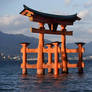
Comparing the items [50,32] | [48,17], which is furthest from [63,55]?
[48,17]

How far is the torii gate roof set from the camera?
36.9m

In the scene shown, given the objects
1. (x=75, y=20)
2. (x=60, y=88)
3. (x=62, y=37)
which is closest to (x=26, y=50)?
(x=62, y=37)

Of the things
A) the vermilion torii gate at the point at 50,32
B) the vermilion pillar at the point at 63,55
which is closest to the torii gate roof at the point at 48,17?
the vermilion torii gate at the point at 50,32

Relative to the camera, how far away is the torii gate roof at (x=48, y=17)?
121 feet

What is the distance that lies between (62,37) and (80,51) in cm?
322

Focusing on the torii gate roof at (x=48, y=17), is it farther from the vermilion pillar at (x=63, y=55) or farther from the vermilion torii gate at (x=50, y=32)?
the vermilion pillar at (x=63, y=55)

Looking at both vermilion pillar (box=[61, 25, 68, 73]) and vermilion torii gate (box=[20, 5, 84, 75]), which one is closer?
vermilion torii gate (box=[20, 5, 84, 75])

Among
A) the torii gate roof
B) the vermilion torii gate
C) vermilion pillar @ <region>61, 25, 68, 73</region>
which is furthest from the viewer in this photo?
vermilion pillar @ <region>61, 25, 68, 73</region>

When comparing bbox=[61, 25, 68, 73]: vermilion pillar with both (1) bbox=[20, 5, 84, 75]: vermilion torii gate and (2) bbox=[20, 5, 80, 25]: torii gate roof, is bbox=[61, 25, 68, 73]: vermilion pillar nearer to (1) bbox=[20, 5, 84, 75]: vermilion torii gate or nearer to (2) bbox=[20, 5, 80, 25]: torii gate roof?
(1) bbox=[20, 5, 84, 75]: vermilion torii gate

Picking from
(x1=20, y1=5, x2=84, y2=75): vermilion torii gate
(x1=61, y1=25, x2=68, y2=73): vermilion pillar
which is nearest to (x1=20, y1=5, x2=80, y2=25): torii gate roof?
(x1=20, y1=5, x2=84, y2=75): vermilion torii gate

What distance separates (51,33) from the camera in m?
38.9

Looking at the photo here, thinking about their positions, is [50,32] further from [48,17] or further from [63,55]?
[63,55]

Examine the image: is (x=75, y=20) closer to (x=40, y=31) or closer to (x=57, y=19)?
(x=57, y=19)

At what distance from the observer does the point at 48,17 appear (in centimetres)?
3831
